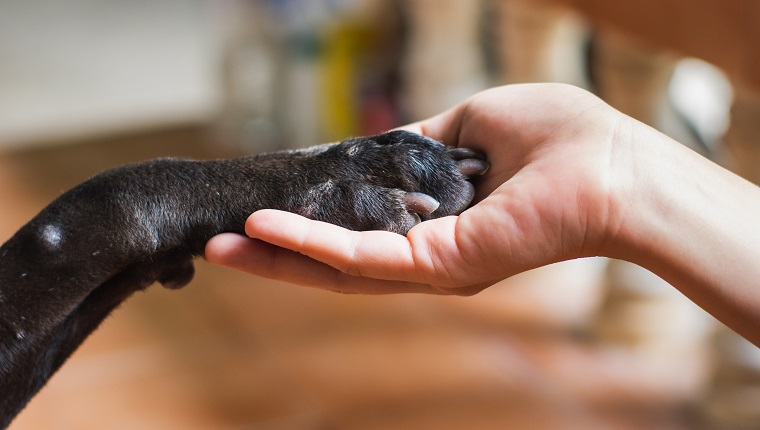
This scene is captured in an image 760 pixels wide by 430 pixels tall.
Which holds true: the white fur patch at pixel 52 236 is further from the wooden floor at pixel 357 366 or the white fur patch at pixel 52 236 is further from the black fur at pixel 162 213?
the wooden floor at pixel 357 366

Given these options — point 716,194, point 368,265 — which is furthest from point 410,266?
point 716,194

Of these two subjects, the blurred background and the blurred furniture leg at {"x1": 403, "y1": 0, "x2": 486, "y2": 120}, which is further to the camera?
the blurred furniture leg at {"x1": 403, "y1": 0, "x2": 486, "y2": 120}

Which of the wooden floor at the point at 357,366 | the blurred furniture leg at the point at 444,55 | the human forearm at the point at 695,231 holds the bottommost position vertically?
the wooden floor at the point at 357,366

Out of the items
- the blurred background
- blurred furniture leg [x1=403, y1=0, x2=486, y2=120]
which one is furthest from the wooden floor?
blurred furniture leg [x1=403, y1=0, x2=486, y2=120]

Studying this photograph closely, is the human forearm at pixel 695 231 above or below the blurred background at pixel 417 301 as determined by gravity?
above

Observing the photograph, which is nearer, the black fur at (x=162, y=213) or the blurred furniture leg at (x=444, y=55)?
the black fur at (x=162, y=213)

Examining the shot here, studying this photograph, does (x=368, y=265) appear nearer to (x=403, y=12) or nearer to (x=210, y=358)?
(x=210, y=358)

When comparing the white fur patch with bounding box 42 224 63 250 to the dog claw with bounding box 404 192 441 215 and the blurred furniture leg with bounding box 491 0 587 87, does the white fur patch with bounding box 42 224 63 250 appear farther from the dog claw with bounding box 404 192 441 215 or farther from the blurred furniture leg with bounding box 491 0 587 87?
the blurred furniture leg with bounding box 491 0 587 87

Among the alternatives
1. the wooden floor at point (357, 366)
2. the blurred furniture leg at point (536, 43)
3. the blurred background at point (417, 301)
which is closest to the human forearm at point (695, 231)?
the blurred background at point (417, 301)
